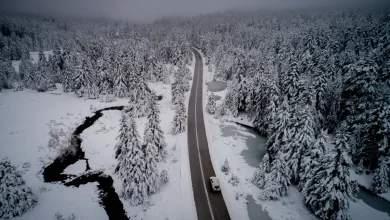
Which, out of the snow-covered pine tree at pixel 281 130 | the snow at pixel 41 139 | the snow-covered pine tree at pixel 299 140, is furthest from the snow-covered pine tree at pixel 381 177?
the snow at pixel 41 139

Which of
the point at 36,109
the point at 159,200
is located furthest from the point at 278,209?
the point at 36,109

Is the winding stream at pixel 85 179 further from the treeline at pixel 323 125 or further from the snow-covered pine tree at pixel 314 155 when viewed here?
the snow-covered pine tree at pixel 314 155

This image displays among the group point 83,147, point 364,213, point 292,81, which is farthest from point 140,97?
point 364,213

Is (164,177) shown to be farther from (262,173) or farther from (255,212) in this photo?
(262,173)

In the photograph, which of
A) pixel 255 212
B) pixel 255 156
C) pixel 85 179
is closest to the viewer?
pixel 255 212

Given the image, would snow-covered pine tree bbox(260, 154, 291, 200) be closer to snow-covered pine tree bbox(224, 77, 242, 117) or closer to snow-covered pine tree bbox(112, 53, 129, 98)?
snow-covered pine tree bbox(224, 77, 242, 117)
